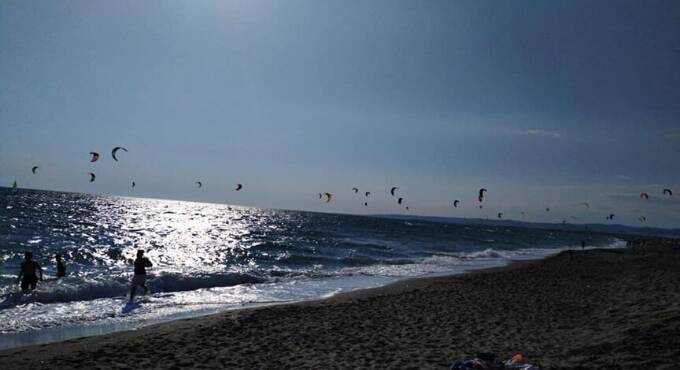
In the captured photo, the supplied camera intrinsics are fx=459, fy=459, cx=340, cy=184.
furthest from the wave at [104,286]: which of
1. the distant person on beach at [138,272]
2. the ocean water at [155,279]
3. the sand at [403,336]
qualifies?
the sand at [403,336]

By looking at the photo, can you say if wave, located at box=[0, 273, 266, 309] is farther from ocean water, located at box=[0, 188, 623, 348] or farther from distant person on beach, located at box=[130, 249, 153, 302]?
distant person on beach, located at box=[130, 249, 153, 302]

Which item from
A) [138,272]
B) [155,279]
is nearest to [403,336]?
[138,272]

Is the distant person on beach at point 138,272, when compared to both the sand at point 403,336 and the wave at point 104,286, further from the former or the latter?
the sand at point 403,336

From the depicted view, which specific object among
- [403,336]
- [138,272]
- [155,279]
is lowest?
[155,279]

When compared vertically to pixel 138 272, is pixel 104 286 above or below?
below

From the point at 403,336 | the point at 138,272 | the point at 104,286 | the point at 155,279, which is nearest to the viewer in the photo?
the point at 403,336

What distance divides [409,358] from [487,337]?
6.97 feet

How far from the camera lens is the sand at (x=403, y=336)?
6.91m

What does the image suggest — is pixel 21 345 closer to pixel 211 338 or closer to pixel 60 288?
pixel 211 338

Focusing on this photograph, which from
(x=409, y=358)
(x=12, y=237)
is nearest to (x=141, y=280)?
(x=409, y=358)

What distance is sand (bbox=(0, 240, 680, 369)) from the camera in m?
6.91

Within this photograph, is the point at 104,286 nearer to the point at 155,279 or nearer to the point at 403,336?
the point at 155,279

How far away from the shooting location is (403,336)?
8.88 m

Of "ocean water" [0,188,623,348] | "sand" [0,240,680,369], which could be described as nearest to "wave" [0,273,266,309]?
"ocean water" [0,188,623,348]
